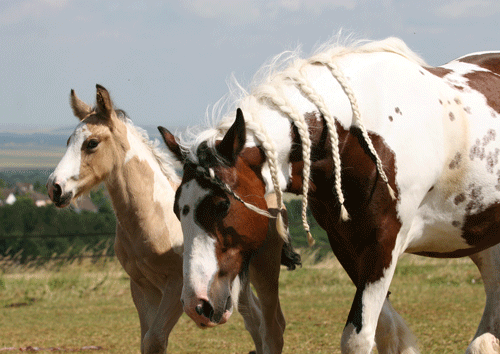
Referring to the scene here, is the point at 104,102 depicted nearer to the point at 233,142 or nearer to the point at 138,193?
the point at 138,193

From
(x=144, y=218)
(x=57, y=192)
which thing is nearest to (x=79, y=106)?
(x=57, y=192)

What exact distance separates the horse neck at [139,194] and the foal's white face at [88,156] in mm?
110

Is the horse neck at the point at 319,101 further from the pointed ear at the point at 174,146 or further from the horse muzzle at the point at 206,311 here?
the horse muzzle at the point at 206,311

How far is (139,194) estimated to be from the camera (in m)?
4.39

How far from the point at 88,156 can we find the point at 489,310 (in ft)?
9.66

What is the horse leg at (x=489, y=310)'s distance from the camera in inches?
120

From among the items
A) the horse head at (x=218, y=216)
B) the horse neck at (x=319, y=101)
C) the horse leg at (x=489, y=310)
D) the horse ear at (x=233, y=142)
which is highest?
the horse neck at (x=319, y=101)

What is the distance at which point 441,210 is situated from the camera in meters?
2.74

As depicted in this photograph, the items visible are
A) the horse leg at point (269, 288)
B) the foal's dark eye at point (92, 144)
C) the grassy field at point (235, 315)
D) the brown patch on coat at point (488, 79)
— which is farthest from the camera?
the grassy field at point (235, 315)

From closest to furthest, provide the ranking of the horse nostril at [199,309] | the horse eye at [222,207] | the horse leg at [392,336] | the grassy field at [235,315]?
1. the horse nostril at [199,309]
2. the horse eye at [222,207]
3. the horse leg at [392,336]
4. the grassy field at [235,315]

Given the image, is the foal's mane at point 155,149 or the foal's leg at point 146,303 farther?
the foal's mane at point 155,149

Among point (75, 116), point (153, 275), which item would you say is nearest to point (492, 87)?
point (153, 275)

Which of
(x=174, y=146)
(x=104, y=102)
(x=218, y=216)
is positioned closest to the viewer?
(x=218, y=216)

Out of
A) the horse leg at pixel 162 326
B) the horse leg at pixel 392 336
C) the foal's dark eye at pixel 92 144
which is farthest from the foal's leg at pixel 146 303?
the horse leg at pixel 392 336
